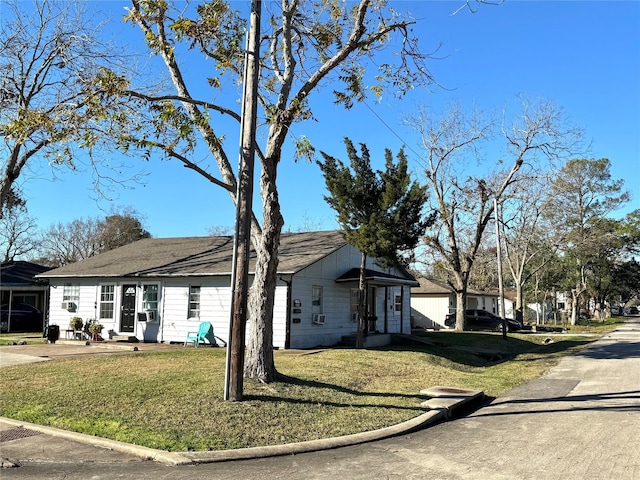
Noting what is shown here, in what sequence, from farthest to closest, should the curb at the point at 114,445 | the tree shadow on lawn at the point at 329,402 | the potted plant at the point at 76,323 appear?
the potted plant at the point at 76,323 < the tree shadow on lawn at the point at 329,402 < the curb at the point at 114,445

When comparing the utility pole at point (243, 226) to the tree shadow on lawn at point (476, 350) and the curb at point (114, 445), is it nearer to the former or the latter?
the curb at point (114, 445)

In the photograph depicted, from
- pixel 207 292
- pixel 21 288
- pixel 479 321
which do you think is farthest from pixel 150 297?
pixel 479 321

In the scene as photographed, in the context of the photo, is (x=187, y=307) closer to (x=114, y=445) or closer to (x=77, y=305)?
(x=77, y=305)

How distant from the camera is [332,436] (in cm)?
720

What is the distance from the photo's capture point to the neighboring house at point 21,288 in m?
27.2

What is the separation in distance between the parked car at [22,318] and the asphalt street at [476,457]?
24465 millimetres

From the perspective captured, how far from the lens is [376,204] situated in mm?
17938

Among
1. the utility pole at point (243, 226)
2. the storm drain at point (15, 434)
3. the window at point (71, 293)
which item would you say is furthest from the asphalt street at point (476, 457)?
the window at point (71, 293)

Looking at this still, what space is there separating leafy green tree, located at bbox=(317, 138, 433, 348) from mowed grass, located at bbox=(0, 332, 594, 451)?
400 cm

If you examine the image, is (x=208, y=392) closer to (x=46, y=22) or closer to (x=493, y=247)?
(x=46, y=22)

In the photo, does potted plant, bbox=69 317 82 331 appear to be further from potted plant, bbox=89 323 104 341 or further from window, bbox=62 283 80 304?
window, bbox=62 283 80 304

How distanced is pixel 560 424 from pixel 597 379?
582cm

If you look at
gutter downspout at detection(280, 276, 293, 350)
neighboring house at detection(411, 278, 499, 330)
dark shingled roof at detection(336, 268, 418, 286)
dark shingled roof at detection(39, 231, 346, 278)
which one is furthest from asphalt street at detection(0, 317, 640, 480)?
neighboring house at detection(411, 278, 499, 330)

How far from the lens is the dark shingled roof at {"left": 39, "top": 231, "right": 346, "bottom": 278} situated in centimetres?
1917
